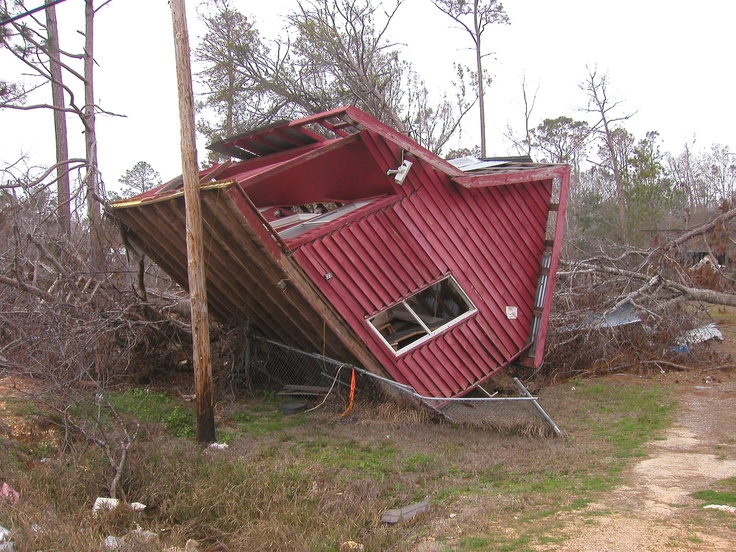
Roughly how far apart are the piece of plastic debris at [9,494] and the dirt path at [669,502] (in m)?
4.33

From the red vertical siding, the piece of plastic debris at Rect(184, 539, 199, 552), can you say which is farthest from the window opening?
the piece of plastic debris at Rect(184, 539, 199, 552)

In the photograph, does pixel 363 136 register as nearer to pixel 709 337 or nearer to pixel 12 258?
pixel 12 258

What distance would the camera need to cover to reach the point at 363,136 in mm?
8297

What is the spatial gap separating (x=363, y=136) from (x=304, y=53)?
19.1m

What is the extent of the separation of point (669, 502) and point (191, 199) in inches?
213

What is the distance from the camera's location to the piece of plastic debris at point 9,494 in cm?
529

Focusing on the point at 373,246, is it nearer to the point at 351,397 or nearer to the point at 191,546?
the point at 351,397

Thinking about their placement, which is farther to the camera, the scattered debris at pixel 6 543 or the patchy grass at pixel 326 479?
the patchy grass at pixel 326 479

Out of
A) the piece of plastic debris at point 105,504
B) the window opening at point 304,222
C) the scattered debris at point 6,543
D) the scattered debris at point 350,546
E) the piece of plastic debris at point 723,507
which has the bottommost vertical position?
the scattered debris at point 350,546

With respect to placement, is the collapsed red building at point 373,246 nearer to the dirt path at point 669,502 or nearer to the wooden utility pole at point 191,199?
the wooden utility pole at point 191,199

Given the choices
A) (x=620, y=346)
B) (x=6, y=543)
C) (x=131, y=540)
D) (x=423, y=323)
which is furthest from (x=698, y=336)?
(x=6, y=543)

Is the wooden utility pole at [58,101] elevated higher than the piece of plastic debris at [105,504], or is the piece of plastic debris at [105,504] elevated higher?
the wooden utility pole at [58,101]

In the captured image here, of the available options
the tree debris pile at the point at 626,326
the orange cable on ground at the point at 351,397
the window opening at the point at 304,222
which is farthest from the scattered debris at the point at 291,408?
the tree debris pile at the point at 626,326

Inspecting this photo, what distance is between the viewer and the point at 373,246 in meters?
8.52
